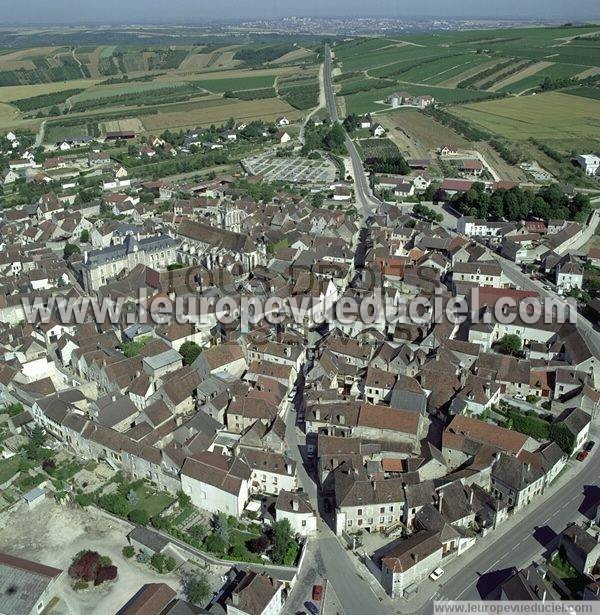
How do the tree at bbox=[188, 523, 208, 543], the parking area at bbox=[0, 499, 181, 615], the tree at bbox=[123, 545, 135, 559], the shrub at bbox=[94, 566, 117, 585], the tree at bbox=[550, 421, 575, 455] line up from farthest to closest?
the tree at bbox=[550, 421, 575, 455], the tree at bbox=[188, 523, 208, 543], the tree at bbox=[123, 545, 135, 559], the shrub at bbox=[94, 566, 117, 585], the parking area at bbox=[0, 499, 181, 615]

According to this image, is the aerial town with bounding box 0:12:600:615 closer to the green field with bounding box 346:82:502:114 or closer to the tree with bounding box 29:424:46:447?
the tree with bounding box 29:424:46:447

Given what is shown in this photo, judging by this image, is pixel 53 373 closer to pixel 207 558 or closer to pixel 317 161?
pixel 207 558

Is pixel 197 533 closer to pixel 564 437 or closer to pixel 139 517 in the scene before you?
pixel 139 517

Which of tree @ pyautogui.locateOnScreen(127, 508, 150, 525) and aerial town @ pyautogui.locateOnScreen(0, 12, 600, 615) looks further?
tree @ pyautogui.locateOnScreen(127, 508, 150, 525)

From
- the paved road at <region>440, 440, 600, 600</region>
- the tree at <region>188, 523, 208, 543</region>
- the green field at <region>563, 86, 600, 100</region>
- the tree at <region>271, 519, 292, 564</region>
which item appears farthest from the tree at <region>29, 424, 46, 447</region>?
the green field at <region>563, 86, 600, 100</region>

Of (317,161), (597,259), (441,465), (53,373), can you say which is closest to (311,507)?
(441,465)

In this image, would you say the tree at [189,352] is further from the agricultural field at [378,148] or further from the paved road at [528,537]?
the agricultural field at [378,148]
